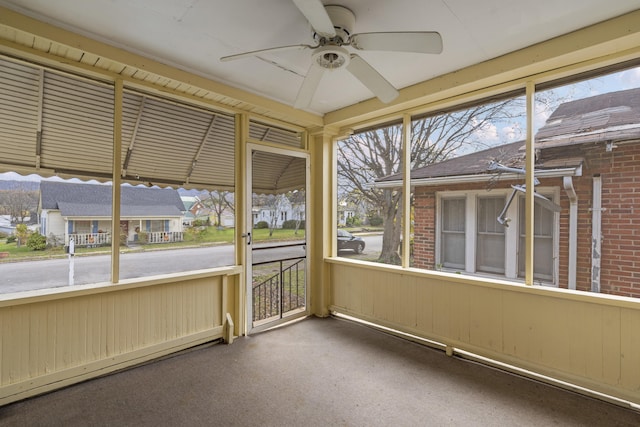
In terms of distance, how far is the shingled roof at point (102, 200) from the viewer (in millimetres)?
2311

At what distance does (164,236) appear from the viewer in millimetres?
2771

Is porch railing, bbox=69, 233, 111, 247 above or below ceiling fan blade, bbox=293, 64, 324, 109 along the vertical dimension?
below

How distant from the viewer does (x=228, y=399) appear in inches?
83.4

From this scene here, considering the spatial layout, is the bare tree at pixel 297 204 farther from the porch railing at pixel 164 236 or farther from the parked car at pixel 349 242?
the porch railing at pixel 164 236

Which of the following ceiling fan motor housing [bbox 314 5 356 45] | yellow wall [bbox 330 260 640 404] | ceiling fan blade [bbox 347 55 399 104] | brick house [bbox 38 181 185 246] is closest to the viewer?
ceiling fan motor housing [bbox 314 5 356 45]

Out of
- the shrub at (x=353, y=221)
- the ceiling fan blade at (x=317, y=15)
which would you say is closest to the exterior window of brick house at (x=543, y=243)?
the shrub at (x=353, y=221)

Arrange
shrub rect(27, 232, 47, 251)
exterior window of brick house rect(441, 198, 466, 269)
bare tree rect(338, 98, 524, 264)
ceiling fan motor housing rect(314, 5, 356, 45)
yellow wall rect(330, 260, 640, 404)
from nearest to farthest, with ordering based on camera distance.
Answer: ceiling fan motor housing rect(314, 5, 356, 45)
yellow wall rect(330, 260, 640, 404)
shrub rect(27, 232, 47, 251)
bare tree rect(338, 98, 524, 264)
exterior window of brick house rect(441, 198, 466, 269)

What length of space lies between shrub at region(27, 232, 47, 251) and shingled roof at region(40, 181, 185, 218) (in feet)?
0.69

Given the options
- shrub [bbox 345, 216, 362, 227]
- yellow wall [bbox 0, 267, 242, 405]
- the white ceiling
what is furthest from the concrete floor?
the white ceiling

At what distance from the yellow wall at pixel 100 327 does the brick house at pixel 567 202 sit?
2.47m

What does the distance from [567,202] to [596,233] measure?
0.94 feet

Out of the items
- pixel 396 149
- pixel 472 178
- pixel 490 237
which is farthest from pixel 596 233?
pixel 396 149

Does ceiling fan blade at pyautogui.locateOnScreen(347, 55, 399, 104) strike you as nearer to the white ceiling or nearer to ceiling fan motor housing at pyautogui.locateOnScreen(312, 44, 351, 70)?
ceiling fan motor housing at pyautogui.locateOnScreen(312, 44, 351, 70)

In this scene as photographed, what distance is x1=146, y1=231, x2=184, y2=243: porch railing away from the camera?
270 centimetres
